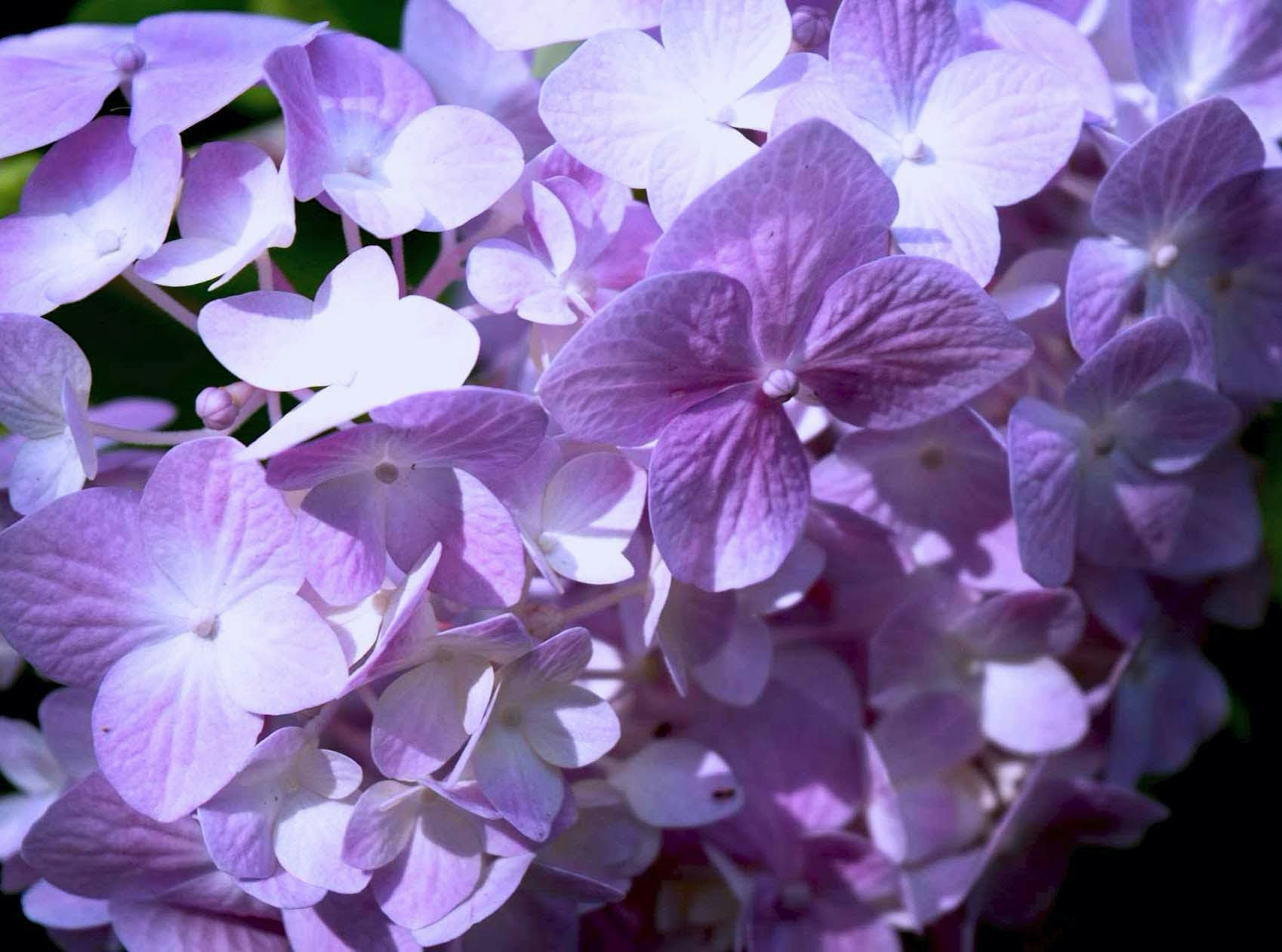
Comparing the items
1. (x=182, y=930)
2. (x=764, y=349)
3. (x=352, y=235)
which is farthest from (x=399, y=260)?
(x=182, y=930)

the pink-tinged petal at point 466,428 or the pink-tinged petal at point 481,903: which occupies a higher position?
the pink-tinged petal at point 466,428

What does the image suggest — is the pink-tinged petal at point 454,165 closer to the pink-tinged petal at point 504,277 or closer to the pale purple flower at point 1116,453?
the pink-tinged petal at point 504,277

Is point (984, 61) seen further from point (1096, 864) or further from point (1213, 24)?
point (1096, 864)

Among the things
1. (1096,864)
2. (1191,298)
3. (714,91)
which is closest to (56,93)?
(714,91)

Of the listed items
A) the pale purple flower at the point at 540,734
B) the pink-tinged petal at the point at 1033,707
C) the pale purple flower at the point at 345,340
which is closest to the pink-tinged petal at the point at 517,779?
the pale purple flower at the point at 540,734

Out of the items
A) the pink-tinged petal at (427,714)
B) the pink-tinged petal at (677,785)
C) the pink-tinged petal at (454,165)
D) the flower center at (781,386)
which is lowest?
the pink-tinged petal at (677,785)

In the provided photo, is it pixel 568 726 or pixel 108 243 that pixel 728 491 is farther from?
pixel 108 243

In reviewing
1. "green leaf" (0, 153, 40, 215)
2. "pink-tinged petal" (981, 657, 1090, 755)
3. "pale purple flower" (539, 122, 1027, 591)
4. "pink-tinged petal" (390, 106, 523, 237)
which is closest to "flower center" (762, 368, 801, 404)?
"pale purple flower" (539, 122, 1027, 591)
